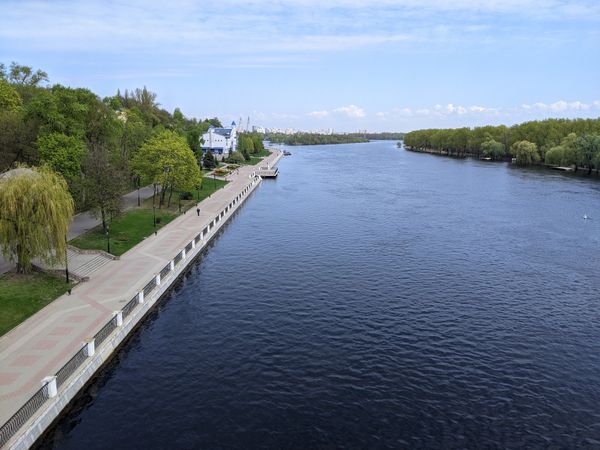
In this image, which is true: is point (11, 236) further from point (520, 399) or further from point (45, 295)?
point (520, 399)

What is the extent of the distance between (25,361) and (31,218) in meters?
11.7

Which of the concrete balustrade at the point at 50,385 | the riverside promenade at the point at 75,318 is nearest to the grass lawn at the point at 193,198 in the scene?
the riverside promenade at the point at 75,318

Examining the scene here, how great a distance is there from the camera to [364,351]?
87.0 feet

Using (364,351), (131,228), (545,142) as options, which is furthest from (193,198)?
(545,142)

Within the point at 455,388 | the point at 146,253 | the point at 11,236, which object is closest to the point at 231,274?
the point at 146,253

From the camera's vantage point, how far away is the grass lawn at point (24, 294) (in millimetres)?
26267

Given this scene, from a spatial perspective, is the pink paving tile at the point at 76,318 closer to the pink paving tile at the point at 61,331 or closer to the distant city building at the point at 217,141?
the pink paving tile at the point at 61,331

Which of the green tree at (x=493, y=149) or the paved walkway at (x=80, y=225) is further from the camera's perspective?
the green tree at (x=493, y=149)

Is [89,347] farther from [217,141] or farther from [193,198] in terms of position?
[217,141]

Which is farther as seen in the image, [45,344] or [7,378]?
[45,344]

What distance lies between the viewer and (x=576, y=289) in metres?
36.7

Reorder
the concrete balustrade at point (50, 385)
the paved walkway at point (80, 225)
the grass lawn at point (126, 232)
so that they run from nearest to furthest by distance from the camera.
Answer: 1. the concrete balustrade at point (50, 385)
2. the paved walkway at point (80, 225)
3. the grass lawn at point (126, 232)

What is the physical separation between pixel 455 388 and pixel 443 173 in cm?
11224

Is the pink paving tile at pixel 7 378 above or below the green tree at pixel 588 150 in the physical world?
below
